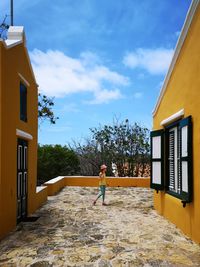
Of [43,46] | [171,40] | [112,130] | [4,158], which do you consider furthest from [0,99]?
[112,130]

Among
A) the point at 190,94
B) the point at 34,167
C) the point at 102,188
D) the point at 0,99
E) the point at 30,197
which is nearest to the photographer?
the point at 0,99

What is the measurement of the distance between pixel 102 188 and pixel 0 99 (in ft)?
17.8

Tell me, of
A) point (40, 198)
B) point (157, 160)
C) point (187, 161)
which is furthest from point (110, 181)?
point (187, 161)

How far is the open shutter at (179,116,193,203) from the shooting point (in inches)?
245

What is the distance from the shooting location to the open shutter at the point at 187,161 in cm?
623

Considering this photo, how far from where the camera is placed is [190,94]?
21.1 feet

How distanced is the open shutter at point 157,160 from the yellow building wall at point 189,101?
0.56 metres

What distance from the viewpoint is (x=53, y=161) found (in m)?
18.5

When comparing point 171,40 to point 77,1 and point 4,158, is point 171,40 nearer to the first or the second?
point 77,1

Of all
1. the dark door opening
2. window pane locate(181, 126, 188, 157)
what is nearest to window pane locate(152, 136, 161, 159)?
window pane locate(181, 126, 188, 157)

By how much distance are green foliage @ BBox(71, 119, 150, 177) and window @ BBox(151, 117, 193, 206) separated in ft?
31.4

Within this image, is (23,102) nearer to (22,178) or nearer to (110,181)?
(22,178)

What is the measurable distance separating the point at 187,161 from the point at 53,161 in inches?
510

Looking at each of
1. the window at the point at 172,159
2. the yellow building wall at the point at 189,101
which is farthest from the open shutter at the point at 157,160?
the yellow building wall at the point at 189,101
